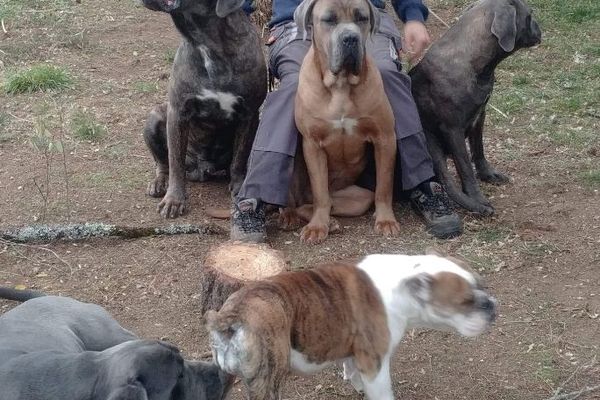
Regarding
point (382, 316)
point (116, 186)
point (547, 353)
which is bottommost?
point (116, 186)

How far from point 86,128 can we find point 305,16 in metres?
2.32

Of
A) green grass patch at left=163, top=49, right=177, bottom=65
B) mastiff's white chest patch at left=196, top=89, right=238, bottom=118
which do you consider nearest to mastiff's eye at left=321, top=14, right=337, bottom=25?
mastiff's white chest patch at left=196, top=89, right=238, bottom=118

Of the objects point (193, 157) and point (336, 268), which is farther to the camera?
point (193, 157)

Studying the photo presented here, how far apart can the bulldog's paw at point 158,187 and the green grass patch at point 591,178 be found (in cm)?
268

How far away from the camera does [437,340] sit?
4.30 meters

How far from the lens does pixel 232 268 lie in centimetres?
428

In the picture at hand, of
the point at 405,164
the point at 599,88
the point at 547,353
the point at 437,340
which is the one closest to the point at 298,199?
the point at 405,164

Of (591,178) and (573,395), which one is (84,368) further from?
(591,178)

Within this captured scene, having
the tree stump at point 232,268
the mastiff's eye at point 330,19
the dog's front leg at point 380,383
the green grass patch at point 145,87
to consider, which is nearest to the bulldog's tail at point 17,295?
the tree stump at point 232,268

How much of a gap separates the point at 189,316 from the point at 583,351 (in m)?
1.87

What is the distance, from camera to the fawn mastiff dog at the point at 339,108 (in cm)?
516

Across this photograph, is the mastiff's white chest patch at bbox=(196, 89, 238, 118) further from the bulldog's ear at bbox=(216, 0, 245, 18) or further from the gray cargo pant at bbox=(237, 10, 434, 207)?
the bulldog's ear at bbox=(216, 0, 245, 18)

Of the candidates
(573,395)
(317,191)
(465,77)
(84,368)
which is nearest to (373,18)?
(465,77)

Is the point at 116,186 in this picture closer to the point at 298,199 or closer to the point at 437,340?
the point at 298,199
